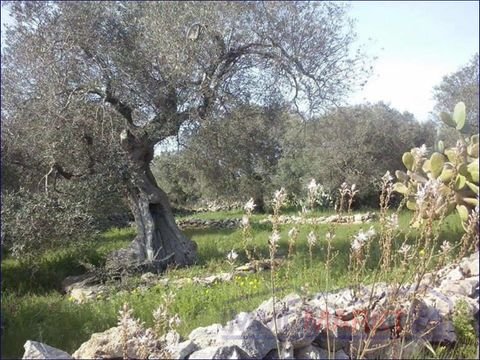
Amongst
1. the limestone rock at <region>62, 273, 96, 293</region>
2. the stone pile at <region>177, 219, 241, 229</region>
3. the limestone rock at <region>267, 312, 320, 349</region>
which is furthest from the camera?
the stone pile at <region>177, 219, 241, 229</region>

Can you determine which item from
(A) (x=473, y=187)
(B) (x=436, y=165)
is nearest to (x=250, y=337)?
(A) (x=473, y=187)

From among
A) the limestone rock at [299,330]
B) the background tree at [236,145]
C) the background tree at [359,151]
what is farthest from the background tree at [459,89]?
the limestone rock at [299,330]

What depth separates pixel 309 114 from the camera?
10.3m

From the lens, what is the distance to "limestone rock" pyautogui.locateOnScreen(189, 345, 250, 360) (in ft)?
9.97

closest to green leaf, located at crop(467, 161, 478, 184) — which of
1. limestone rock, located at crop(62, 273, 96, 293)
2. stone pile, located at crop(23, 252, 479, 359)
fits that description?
stone pile, located at crop(23, 252, 479, 359)

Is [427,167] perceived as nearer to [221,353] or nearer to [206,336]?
[206,336]

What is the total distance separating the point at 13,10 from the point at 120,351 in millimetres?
6898

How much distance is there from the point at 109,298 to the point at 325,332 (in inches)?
152

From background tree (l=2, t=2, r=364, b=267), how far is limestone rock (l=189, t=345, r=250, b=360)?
5.86 m

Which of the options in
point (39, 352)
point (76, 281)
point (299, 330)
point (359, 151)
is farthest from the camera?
point (359, 151)

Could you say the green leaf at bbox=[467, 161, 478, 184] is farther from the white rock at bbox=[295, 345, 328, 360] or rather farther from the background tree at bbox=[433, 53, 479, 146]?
the background tree at bbox=[433, 53, 479, 146]

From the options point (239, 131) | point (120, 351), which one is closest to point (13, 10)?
point (239, 131)

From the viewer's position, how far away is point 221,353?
10.0 ft

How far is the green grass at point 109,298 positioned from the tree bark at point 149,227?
0.53 meters
